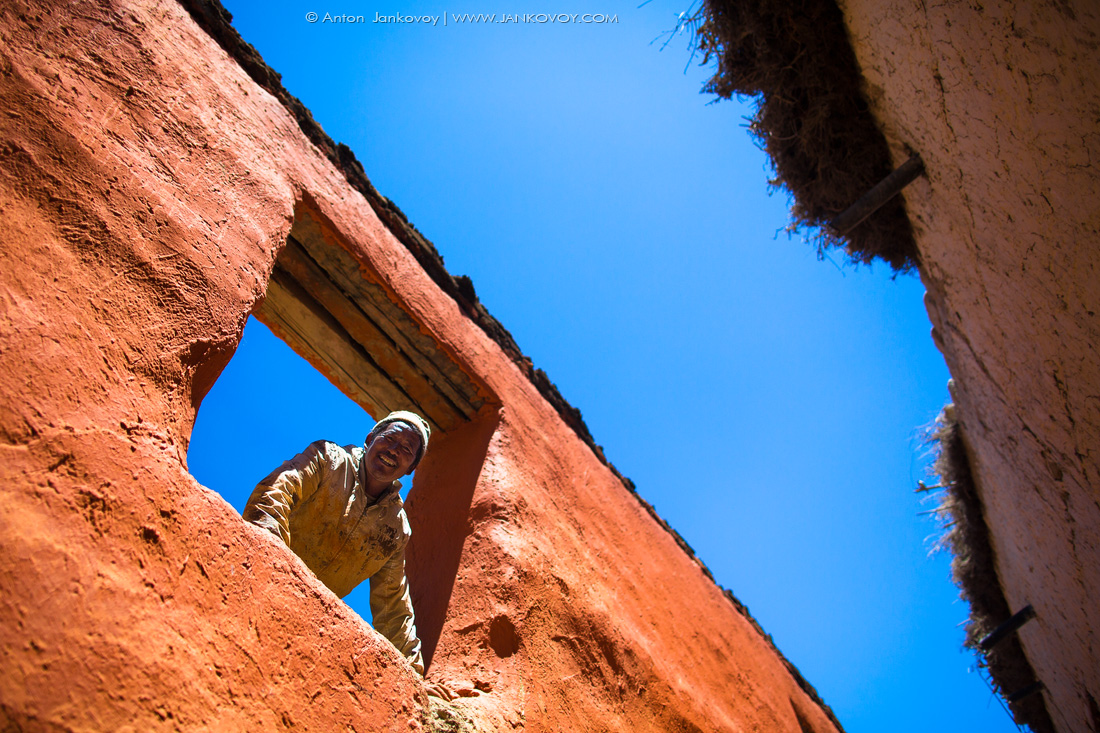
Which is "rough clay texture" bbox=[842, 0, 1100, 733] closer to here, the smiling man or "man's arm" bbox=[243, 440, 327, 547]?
the smiling man

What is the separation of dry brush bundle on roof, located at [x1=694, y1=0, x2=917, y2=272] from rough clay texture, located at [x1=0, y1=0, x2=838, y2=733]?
110 inches

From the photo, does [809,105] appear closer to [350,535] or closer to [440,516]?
[440,516]

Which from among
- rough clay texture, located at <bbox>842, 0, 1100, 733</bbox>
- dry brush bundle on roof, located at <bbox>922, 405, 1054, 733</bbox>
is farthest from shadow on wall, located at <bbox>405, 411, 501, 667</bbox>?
dry brush bundle on roof, located at <bbox>922, 405, 1054, 733</bbox>

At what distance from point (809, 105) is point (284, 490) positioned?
401 cm

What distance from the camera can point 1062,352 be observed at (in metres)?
2.84

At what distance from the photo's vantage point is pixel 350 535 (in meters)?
2.41

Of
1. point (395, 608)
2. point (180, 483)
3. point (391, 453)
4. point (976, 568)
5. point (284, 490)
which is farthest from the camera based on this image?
point (976, 568)

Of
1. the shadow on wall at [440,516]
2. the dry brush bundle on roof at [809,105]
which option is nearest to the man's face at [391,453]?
the shadow on wall at [440,516]

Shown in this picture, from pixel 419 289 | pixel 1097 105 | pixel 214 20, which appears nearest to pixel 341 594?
pixel 419 289

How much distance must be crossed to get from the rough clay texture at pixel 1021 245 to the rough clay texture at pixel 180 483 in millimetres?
2298

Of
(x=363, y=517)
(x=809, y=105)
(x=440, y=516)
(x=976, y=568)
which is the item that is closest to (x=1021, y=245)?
(x=809, y=105)

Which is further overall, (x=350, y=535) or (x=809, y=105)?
(x=809, y=105)

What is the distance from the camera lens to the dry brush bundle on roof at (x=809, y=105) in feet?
13.7

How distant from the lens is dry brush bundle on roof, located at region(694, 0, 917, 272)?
13.7 feet
